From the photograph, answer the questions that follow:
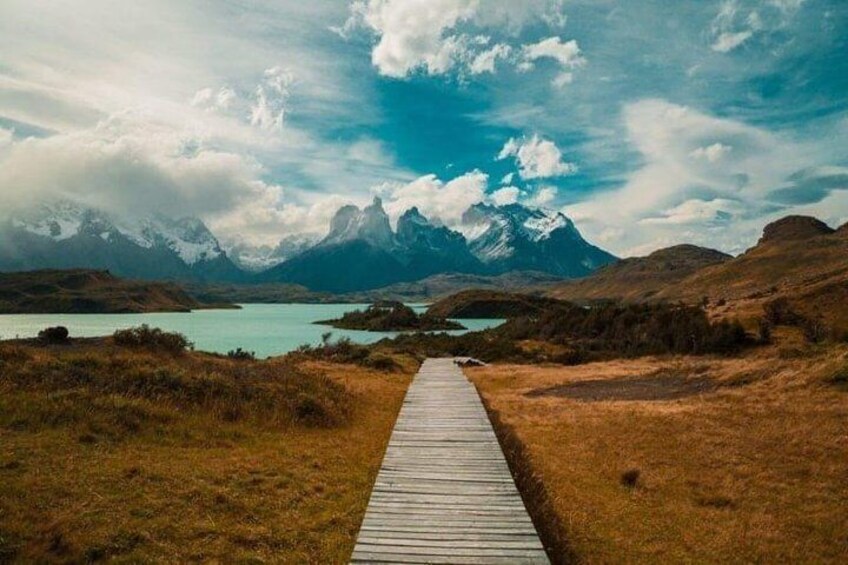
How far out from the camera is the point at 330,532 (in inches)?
557

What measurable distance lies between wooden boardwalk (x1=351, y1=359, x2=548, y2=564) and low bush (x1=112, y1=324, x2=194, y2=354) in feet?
67.7

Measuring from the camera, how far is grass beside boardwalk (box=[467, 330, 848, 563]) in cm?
1437

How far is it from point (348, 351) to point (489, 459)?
37.4 m

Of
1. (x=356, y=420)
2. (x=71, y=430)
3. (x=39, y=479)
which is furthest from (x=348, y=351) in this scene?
(x=39, y=479)

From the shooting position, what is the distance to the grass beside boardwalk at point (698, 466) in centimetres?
1437

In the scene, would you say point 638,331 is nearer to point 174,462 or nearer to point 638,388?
point 638,388

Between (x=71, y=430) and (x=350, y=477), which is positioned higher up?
(x=71, y=430)

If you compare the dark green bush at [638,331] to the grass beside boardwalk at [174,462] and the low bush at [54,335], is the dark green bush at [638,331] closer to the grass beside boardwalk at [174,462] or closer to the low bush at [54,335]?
the grass beside boardwalk at [174,462]

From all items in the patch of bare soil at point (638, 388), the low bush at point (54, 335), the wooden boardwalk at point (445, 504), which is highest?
the low bush at point (54, 335)

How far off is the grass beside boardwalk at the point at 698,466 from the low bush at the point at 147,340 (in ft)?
69.8

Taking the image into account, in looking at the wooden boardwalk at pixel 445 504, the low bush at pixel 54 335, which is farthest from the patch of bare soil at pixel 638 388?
the low bush at pixel 54 335

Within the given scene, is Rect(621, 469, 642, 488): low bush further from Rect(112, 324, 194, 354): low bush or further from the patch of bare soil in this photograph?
Rect(112, 324, 194, 354): low bush

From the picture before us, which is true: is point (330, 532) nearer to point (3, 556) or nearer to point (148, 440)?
point (3, 556)

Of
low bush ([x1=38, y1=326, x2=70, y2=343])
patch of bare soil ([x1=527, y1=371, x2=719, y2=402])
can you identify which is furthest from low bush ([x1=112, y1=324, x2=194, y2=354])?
patch of bare soil ([x1=527, y1=371, x2=719, y2=402])
